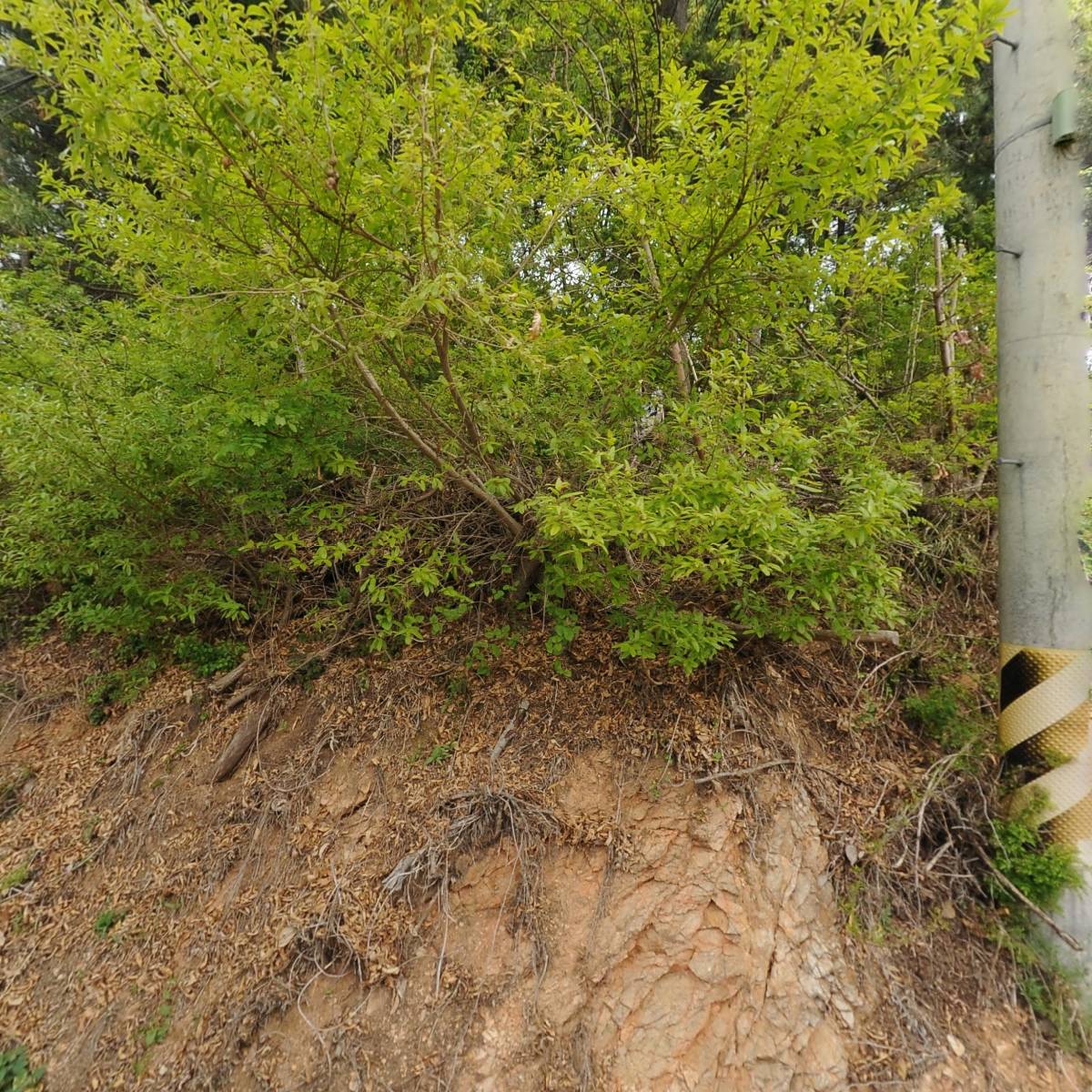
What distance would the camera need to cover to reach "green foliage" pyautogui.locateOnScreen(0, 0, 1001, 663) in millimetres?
A: 1901

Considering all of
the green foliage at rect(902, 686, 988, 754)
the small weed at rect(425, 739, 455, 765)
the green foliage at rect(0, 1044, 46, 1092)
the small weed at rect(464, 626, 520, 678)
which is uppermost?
the green foliage at rect(0, 1044, 46, 1092)

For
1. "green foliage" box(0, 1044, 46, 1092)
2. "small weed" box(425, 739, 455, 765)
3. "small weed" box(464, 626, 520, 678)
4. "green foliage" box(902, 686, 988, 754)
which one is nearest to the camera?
"green foliage" box(0, 1044, 46, 1092)

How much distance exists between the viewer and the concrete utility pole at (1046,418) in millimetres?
2287

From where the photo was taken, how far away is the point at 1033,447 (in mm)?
2361

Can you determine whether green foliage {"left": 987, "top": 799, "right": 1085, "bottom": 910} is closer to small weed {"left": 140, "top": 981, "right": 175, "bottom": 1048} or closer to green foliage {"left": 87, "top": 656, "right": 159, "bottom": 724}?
small weed {"left": 140, "top": 981, "right": 175, "bottom": 1048}

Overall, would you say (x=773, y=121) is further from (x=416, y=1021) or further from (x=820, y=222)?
(x=416, y=1021)

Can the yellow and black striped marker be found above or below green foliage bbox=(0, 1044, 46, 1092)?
below

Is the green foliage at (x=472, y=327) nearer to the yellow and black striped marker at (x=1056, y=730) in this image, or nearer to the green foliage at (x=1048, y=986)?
the yellow and black striped marker at (x=1056, y=730)

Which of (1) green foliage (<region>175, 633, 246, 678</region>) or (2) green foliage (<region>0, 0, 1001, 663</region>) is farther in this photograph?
(1) green foliage (<region>175, 633, 246, 678</region>)

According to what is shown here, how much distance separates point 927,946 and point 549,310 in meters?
4.03

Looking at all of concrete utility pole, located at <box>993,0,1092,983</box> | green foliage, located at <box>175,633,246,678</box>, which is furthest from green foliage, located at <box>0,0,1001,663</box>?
concrete utility pole, located at <box>993,0,1092,983</box>

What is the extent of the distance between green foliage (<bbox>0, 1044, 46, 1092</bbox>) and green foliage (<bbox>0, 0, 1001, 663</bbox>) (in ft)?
7.08

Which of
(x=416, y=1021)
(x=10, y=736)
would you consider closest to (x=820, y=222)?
(x=416, y=1021)

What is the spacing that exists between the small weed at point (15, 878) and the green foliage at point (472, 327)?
1.52m
